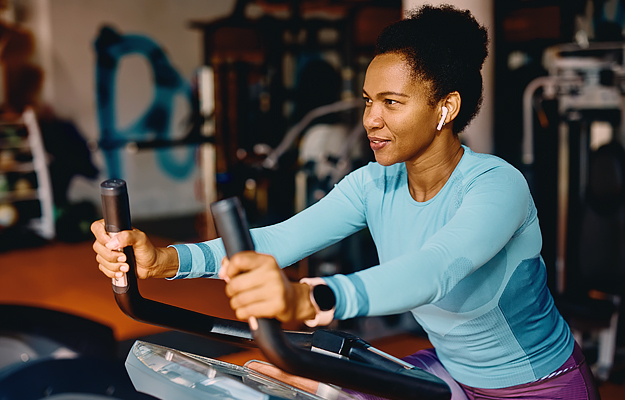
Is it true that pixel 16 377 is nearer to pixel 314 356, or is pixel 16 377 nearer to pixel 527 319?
pixel 314 356

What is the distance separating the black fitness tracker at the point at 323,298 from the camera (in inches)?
29.5

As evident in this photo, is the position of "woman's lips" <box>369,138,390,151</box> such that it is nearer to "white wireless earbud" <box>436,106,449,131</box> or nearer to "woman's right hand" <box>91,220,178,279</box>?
"white wireless earbud" <box>436,106,449,131</box>

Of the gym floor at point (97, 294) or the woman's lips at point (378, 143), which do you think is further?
the gym floor at point (97, 294)

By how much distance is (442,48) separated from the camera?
103 centimetres

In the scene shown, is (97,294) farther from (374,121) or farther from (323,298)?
(323,298)

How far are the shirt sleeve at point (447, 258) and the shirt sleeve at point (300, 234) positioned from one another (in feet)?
0.92

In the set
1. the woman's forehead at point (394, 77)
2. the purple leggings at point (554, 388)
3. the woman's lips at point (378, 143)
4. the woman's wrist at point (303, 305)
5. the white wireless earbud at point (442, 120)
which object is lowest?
the purple leggings at point (554, 388)

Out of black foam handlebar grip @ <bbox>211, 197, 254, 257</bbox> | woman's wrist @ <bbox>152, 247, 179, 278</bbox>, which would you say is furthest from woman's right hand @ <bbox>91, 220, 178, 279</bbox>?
black foam handlebar grip @ <bbox>211, 197, 254, 257</bbox>

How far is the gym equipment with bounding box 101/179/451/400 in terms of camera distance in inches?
29.0

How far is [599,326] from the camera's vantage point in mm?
2490

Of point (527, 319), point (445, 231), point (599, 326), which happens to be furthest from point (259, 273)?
point (599, 326)

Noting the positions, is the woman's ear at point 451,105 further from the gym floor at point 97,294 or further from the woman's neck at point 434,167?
the gym floor at point 97,294

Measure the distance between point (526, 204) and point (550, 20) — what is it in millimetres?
3685

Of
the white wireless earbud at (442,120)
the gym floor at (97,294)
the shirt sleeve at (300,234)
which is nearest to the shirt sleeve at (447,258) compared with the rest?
the white wireless earbud at (442,120)
